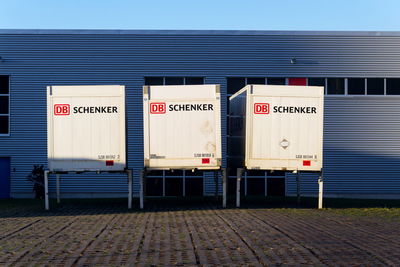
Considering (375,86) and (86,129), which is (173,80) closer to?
(375,86)

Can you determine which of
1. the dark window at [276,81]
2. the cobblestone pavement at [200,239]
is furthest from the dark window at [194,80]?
the cobblestone pavement at [200,239]

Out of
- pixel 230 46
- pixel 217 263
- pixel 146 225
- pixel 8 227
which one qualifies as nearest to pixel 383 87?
pixel 230 46

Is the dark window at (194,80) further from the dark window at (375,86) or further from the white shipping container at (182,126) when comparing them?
the white shipping container at (182,126)

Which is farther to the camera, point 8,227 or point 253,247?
point 8,227

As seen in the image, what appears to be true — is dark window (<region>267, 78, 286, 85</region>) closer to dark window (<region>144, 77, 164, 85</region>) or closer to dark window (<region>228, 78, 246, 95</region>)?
dark window (<region>228, 78, 246, 95</region>)

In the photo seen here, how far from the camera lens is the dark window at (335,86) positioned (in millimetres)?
29219

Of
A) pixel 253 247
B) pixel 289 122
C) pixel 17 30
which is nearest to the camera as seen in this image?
pixel 253 247

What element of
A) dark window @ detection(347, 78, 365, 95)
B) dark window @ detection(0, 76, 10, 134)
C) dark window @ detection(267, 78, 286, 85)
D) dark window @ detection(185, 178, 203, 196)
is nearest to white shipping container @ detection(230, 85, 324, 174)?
dark window @ detection(267, 78, 286, 85)

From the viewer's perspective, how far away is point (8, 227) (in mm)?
13773

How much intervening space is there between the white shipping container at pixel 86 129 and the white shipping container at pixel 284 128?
3.96m

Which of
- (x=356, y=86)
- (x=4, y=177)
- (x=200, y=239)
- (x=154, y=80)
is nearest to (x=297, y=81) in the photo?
Result: (x=356, y=86)

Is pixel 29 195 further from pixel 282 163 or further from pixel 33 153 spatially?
pixel 282 163

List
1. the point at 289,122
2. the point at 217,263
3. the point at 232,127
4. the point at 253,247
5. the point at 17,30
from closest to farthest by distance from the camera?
the point at 217,263 < the point at 253,247 < the point at 289,122 < the point at 232,127 < the point at 17,30

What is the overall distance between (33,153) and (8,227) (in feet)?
50.2
